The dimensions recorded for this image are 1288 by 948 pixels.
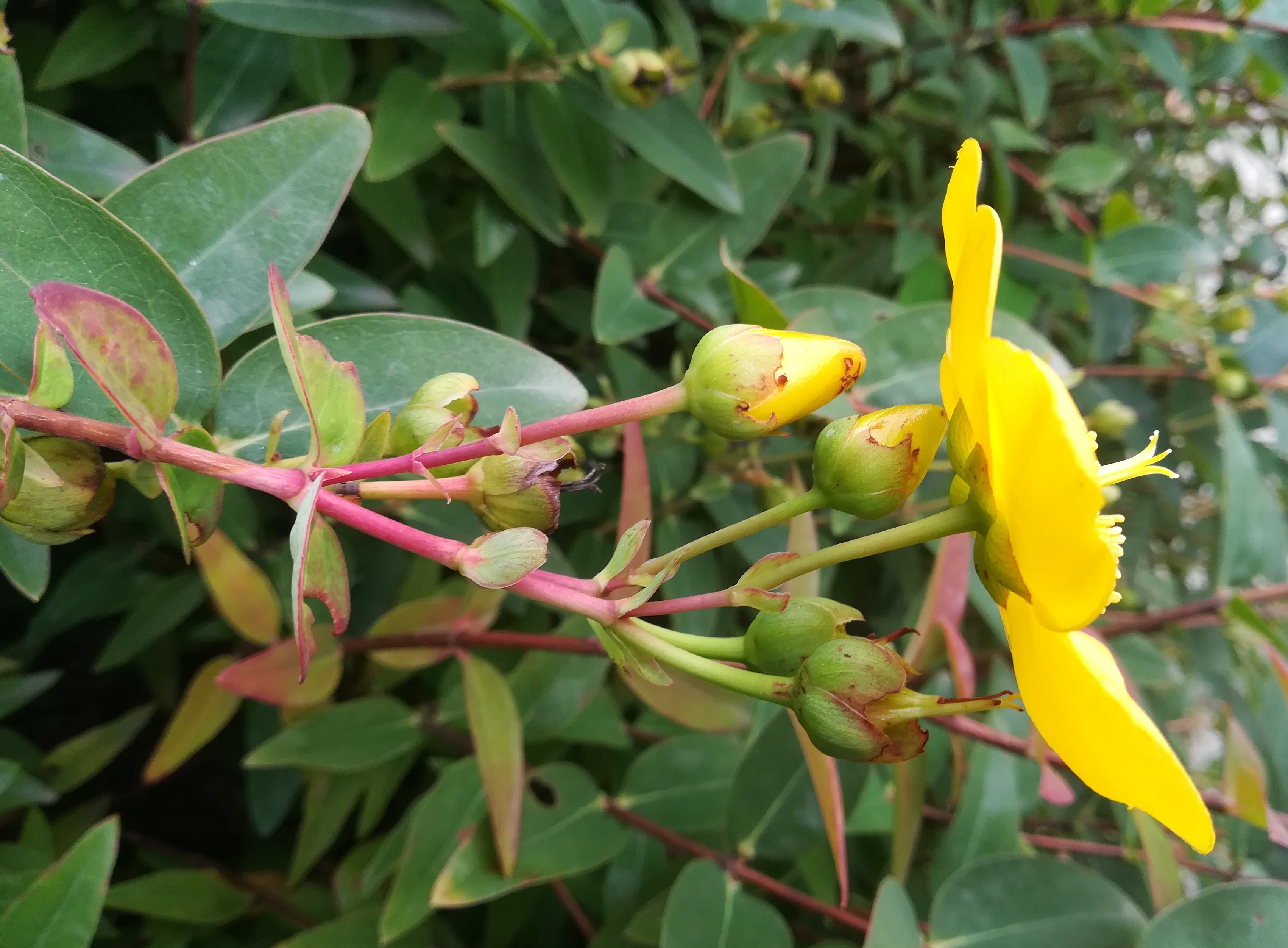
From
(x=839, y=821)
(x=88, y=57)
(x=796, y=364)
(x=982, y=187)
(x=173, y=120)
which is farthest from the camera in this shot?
(x=982, y=187)

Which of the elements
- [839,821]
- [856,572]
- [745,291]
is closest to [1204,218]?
[856,572]

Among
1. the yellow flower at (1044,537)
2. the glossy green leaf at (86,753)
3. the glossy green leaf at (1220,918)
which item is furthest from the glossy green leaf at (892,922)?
the glossy green leaf at (86,753)

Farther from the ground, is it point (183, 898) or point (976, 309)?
point (976, 309)

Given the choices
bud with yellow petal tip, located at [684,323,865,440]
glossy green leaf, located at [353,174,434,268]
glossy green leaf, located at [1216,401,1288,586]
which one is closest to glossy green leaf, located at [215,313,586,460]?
bud with yellow petal tip, located at [684,323,865,440]

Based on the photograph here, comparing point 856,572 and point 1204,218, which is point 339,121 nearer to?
point 856,572

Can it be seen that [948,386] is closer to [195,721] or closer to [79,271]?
[79,271]

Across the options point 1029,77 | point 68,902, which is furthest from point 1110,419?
point 68,902

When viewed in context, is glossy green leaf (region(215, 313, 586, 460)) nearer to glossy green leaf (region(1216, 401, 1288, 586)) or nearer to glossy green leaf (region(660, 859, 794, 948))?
glossy green leaf (region(660, 859, 794, 948))
